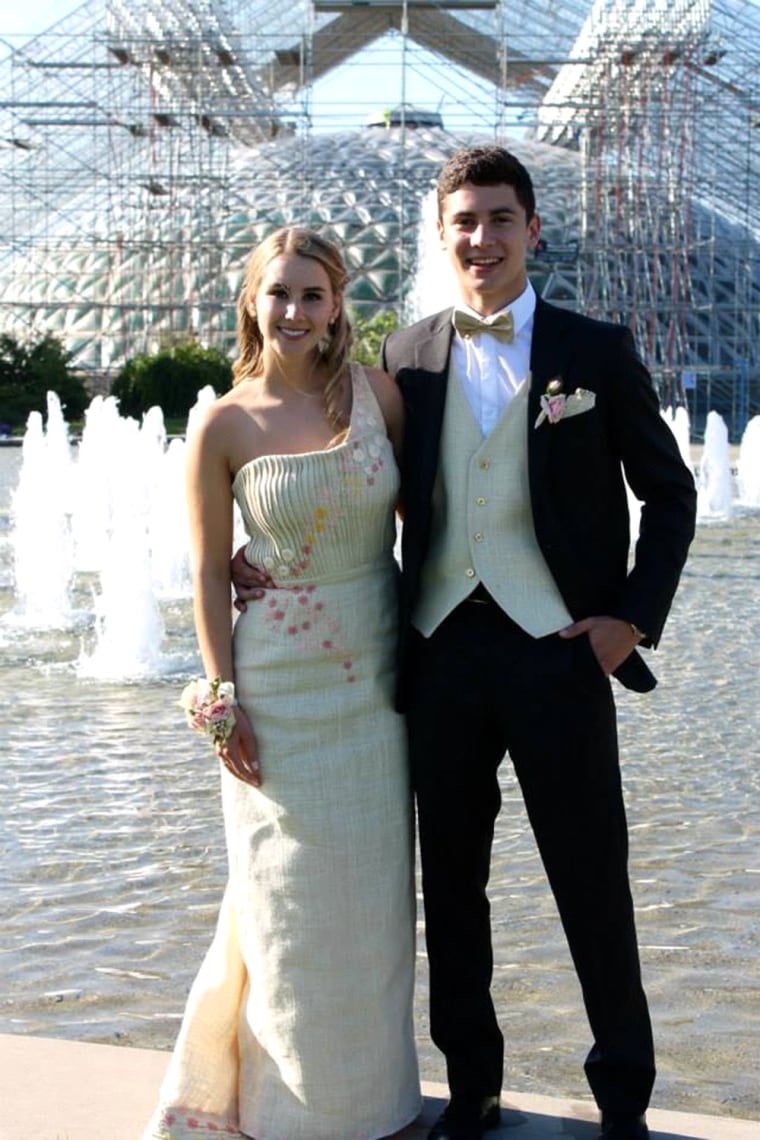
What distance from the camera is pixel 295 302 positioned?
10.1ft

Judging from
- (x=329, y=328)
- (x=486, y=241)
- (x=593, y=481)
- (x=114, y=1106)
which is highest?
(x=486, y=241)

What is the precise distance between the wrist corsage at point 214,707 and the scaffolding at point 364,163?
31.9m

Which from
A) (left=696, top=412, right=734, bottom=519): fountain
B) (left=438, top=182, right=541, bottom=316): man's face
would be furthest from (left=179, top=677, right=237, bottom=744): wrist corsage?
(left=696, top=412, right=734, bottom=519): fountain

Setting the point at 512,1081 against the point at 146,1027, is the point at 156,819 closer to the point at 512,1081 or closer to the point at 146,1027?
the point at 146,1027

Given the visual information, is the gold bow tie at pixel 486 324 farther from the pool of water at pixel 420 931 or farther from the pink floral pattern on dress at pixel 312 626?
the pool of water at pixel 420 931

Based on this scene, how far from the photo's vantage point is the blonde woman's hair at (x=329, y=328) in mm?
3104

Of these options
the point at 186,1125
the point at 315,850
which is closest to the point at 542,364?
the point at 315,850

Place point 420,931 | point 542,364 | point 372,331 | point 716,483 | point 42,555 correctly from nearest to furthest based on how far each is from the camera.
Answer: point 542,364, point 420,931, point 42,555, point 716,483, point 372,331

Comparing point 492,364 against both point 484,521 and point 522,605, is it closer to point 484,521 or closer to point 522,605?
point 484,521

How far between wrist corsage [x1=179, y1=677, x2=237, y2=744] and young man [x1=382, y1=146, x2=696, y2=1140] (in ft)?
1.03

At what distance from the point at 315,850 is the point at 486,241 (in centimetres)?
114

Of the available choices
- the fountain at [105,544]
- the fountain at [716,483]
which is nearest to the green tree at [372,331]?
the fountain at [105,544]

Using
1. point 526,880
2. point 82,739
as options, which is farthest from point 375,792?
point 82,739

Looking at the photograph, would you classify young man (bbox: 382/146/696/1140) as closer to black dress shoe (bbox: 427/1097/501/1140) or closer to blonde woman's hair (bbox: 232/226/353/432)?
black dress shoe (bbox: 427/1097/501/1140)
